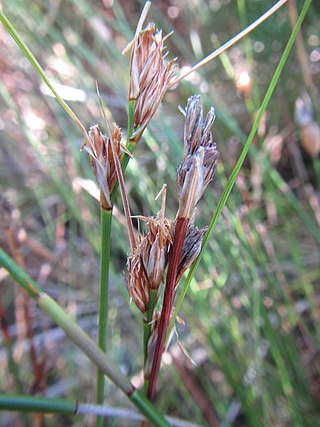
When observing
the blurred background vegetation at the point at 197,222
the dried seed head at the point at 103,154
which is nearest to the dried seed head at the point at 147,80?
the dried seed head at the point at 103,154

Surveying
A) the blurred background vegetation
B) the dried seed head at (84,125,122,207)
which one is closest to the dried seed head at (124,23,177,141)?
the dried seed head at (84,125,122,207)

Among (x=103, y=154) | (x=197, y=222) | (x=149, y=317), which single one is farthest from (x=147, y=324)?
(x=197, y=222)

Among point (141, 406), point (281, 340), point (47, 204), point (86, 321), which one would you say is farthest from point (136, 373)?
point (141, 406)

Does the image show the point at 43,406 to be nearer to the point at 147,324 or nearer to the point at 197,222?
the point at 147,324

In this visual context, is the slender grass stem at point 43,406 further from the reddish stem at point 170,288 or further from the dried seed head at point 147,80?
the dried seed head at point 147,80

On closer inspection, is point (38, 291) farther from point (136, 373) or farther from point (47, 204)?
point (47, 204)

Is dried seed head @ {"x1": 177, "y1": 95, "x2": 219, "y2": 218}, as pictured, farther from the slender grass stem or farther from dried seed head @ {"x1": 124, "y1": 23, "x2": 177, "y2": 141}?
the slender grass stem
